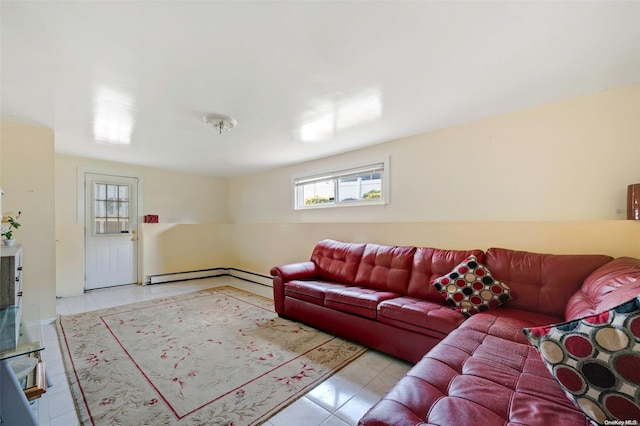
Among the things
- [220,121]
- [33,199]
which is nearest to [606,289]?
[220,121]

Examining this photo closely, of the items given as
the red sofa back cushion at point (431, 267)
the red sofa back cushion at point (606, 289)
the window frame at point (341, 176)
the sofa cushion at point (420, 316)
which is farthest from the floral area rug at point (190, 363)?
the window frame at point (341, 176)

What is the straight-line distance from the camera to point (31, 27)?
1.46 m

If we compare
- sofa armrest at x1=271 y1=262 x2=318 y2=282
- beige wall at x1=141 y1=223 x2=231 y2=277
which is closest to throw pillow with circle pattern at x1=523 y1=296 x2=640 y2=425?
sofa armrest at x1=271 y1=262 x2=318 y2=282

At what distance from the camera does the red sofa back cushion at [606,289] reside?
1.26m

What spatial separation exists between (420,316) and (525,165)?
1.85 metres

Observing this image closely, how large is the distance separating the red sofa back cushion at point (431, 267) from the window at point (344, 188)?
3.74 feet

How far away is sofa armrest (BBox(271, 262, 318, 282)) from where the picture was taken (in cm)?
320

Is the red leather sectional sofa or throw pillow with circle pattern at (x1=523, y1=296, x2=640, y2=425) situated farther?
the red leather sectional sofa

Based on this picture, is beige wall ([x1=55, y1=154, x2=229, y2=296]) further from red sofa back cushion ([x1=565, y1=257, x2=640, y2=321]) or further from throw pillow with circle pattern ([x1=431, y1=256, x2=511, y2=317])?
red sofa back cushion ([x1=565, y1=257, x2=640, y2=321])

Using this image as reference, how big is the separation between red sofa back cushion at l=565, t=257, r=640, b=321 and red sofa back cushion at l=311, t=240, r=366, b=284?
1913 millimetres

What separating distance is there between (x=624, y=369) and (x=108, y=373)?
3003mm

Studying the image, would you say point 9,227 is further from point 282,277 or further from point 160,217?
point 282,277

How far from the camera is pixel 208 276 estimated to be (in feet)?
19.1

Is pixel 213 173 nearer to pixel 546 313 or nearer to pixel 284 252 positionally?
pixel 284 252
